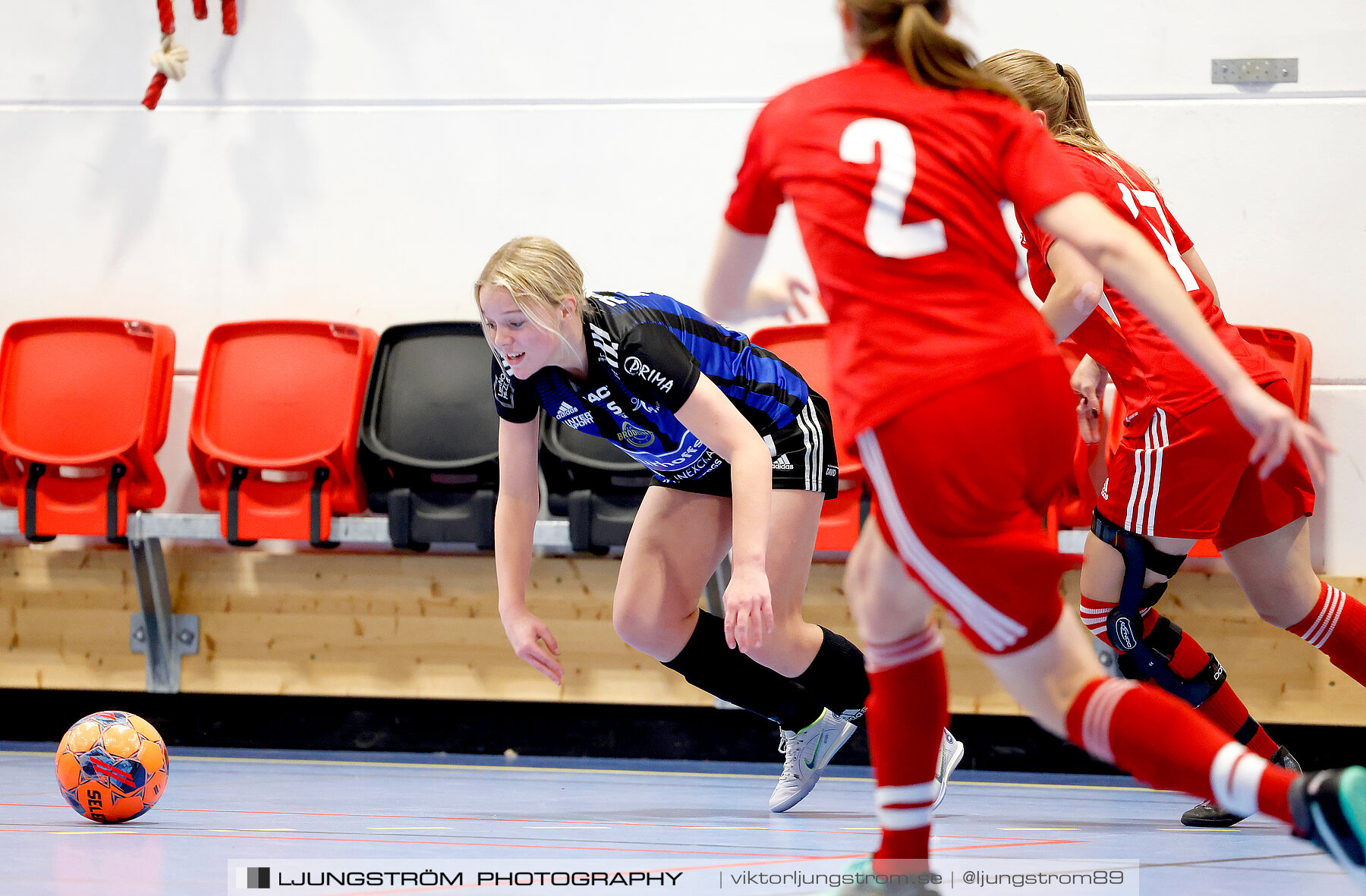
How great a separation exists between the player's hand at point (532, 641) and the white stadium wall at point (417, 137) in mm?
2538

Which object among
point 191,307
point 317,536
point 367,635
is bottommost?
point 367,635

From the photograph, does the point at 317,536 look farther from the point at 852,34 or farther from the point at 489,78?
the point at 852,34

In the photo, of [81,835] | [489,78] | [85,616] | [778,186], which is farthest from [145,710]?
[778,186]

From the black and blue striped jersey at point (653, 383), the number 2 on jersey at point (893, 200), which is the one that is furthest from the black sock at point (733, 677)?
the number 2 on jersey at point (893, 200)

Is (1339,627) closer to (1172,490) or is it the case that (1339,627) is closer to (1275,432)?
(1172,490)

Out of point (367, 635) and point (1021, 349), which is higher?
point (1021, 349)

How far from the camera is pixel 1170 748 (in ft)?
5.12

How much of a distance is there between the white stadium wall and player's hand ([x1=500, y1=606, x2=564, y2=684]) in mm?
2538

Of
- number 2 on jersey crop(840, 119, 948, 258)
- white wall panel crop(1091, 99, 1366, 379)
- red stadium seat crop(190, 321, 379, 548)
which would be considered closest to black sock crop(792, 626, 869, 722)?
number 2 on jersey crop(840, 119, 948, 258)

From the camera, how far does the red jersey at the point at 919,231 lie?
1.63 m

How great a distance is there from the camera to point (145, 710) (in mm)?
4809

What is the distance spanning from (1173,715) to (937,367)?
548mm

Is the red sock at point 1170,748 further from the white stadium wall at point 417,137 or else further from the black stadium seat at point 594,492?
the white stadium wall at point 417,137

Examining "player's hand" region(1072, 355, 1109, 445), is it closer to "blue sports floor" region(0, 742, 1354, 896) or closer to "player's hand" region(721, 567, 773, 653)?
"blue sports floor" region(0, 742, 1354, 896)
